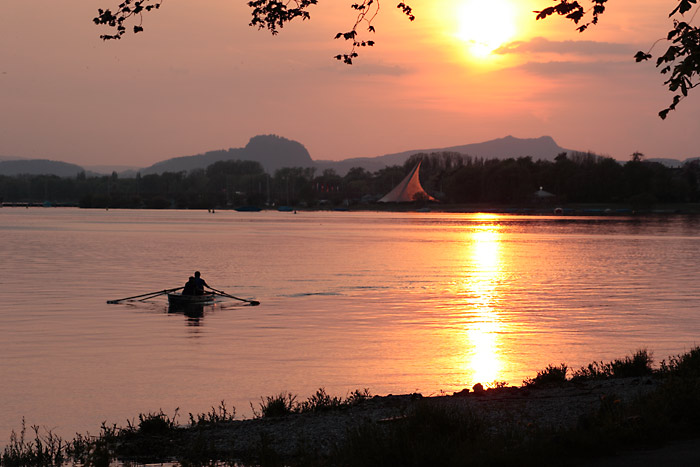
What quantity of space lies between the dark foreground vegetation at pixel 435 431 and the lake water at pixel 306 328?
3.30 metres

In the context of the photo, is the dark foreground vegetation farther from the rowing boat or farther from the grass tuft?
the rowing boat

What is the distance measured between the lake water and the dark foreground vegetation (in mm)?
3305

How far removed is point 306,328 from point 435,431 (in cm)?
2309

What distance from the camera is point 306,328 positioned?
36312 millimetres

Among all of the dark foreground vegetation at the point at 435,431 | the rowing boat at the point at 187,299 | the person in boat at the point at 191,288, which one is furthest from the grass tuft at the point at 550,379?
the person in boat at the point at 191,288

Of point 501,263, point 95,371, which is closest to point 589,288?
point 501,263

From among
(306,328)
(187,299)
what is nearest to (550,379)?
(306,328)

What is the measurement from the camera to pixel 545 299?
161 ft

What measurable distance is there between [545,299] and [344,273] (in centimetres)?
2071

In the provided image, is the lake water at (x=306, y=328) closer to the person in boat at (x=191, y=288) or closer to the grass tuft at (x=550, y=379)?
the person in boat at (x=191, y=288)

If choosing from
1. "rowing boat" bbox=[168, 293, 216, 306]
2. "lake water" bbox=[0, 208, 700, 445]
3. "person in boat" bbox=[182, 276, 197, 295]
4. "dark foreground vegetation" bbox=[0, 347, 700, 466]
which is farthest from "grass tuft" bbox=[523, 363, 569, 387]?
"person in boat" bbox=[182, 276, 197, 295]

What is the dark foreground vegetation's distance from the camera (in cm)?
1225

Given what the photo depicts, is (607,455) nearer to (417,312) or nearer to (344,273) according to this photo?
(417,312)

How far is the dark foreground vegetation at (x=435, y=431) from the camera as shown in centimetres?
1225
